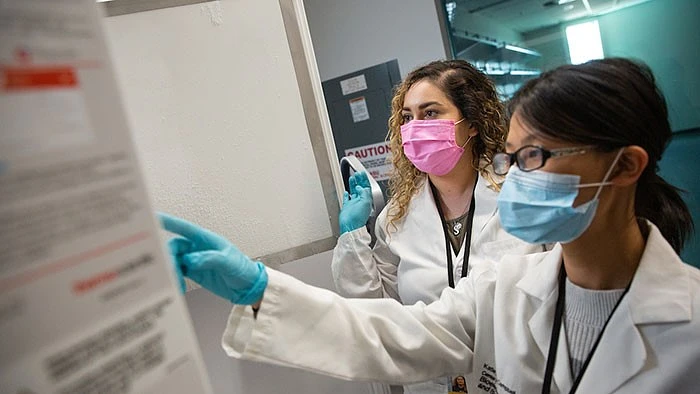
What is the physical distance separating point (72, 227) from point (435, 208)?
129 centimetres

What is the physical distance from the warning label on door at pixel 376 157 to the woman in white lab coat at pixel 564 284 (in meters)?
2.07

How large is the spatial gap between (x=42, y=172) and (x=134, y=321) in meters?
0.12

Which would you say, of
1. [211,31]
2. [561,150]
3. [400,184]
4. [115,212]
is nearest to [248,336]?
[115,212]

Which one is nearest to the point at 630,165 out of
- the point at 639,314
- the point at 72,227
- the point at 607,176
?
the point at 607,176

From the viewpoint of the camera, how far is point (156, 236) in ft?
1.20

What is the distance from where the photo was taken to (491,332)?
3.59 ft

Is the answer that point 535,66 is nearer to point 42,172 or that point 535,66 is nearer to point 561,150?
point 561,150

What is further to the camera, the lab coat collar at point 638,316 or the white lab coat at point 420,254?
the white lab coat at point 420,254

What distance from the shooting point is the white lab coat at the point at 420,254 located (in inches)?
54.6

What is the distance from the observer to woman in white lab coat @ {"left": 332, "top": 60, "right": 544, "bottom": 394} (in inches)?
55.4

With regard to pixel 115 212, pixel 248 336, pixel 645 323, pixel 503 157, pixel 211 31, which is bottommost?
pixel 645 323

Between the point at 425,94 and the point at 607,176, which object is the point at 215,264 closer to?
the point at 607,176

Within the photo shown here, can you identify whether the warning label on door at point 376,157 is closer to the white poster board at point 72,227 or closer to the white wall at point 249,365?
the white wall at point 249,365

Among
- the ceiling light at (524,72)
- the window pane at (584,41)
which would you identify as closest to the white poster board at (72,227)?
the window pane at (584,41)
